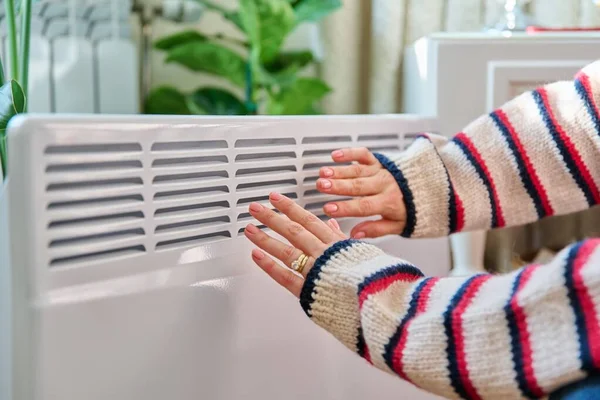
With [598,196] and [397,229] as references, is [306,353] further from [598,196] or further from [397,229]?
[598,196]

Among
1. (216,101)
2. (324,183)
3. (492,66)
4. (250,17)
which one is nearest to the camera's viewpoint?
(324,183)

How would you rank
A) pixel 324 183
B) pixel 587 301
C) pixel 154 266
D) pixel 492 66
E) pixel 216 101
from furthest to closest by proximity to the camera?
1. pixel 216 101
2. pixel 492 66
3. pixel 324 183
4. pixel 154 266
5. pixel 587 301

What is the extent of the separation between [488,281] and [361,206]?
215 millimetres

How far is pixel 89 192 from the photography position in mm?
478

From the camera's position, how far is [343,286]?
0.51 metres

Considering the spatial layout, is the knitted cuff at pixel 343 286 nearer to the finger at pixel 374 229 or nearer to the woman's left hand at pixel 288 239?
the woman's left hand at pixel 288 239

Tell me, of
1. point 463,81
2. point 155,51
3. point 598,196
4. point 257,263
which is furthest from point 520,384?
point 155,51

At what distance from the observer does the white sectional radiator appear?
1.20 m

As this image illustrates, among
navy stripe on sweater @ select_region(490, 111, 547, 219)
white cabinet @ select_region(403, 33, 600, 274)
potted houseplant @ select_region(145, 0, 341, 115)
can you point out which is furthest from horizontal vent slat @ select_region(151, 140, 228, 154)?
potted houseplant @ select_region(145, 0, 341, 115)

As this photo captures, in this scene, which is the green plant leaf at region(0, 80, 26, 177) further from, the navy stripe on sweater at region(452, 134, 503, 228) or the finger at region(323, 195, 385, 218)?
the navy stripe on sweater at region(452, 134, 503, 228)

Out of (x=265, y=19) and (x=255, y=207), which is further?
(x=265, y=19)

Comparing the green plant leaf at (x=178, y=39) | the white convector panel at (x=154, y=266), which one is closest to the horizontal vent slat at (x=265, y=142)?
the white convector panel at (x=154, y=266)

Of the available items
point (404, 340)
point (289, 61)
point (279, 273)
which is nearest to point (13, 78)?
point (279, 273)

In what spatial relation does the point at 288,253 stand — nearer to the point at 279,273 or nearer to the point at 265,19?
the point at 279,273
